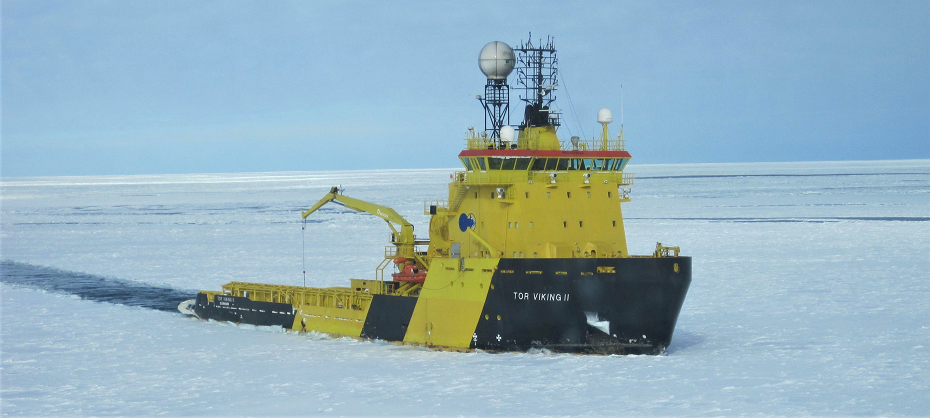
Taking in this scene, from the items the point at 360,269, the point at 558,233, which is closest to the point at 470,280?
the point at 558,233

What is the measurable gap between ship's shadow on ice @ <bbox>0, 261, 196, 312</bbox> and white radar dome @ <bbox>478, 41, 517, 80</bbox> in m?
14.2

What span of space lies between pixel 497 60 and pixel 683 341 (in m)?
8.23

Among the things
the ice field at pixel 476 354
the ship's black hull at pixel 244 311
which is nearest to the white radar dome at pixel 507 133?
Answer: the ice field at pixel 476 354

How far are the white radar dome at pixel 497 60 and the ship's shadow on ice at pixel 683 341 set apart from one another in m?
7.72

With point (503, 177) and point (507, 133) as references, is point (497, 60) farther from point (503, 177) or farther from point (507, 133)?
point (503, 177)

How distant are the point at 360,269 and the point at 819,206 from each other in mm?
46150

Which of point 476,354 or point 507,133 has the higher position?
point 507,133

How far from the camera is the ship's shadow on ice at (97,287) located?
109 ft

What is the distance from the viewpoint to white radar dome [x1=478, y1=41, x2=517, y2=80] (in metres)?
A: 24.2

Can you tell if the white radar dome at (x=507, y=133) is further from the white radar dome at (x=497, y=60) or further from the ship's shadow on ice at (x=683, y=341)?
the ship's shadow on ice at (x=683, y=341)

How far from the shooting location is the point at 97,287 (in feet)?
117

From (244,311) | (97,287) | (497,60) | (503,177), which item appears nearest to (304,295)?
(244,311)

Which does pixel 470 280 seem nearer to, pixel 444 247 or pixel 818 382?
pixel 444 247

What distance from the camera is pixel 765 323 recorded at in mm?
25969
